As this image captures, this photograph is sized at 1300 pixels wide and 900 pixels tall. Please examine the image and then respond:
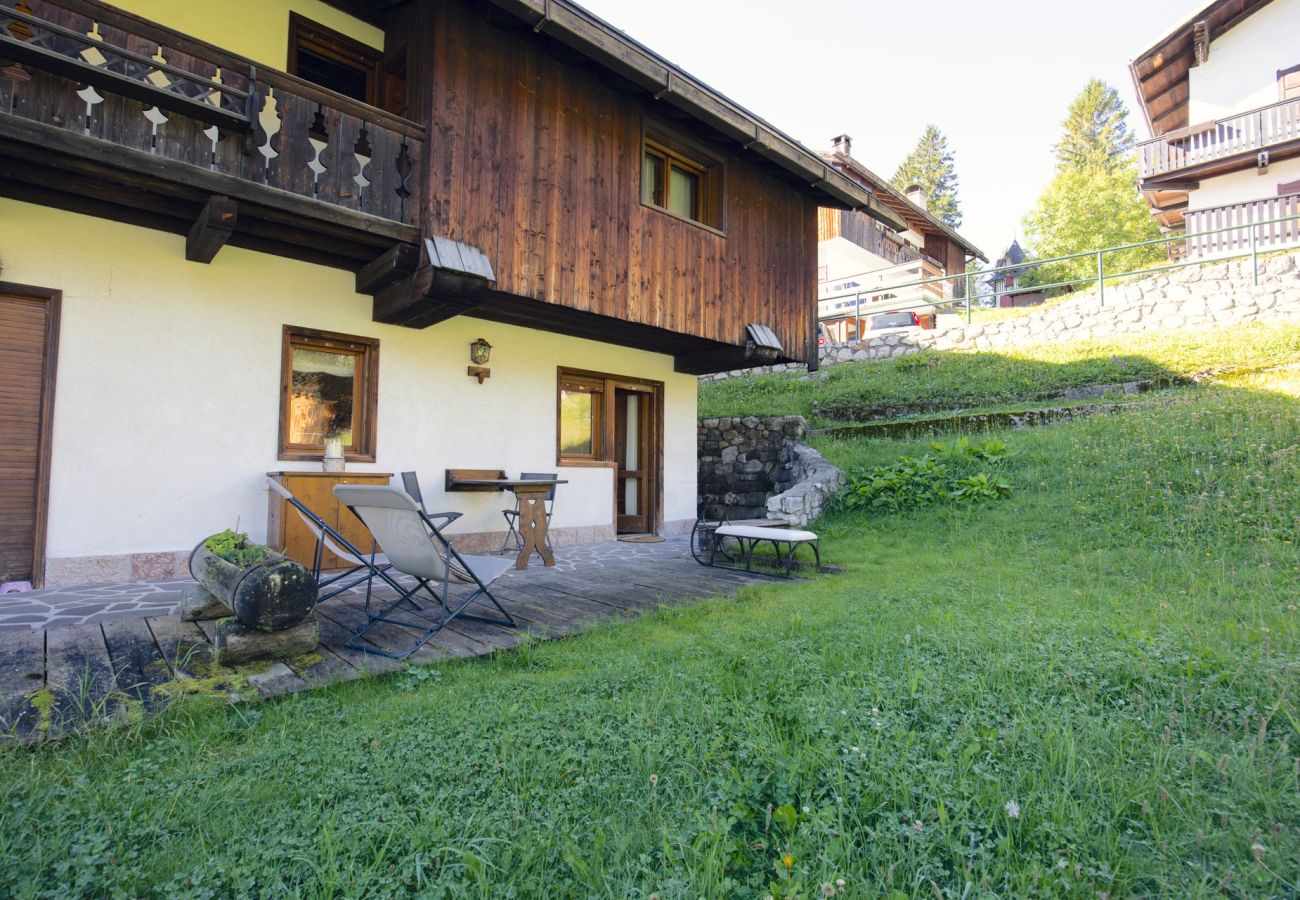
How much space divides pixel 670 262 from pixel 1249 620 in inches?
231

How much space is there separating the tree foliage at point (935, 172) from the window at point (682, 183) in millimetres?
40863

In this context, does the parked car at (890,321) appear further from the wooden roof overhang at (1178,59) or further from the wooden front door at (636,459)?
the wooden front door at (636,459)

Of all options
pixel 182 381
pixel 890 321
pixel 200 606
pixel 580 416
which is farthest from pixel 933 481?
pixel 890 321

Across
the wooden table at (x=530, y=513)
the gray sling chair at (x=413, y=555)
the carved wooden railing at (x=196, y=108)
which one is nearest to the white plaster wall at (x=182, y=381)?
the wooden table at (x=530, y=513)

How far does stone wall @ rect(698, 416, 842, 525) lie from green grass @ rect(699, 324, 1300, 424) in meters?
1.33

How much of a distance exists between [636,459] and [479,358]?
3074 mm

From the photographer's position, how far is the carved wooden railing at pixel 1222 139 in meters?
15.4

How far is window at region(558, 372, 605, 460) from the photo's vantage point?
8.16 metres

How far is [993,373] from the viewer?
39.4 ft

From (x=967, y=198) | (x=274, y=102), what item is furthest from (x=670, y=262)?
(x=967, y=198)

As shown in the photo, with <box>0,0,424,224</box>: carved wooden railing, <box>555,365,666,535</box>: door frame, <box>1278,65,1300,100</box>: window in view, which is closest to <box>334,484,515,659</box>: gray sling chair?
<box>0,0,424,224</box>: carved wooden railing

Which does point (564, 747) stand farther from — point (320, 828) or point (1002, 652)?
point (1002, 652)

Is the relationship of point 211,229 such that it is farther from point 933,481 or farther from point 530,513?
point 933,481

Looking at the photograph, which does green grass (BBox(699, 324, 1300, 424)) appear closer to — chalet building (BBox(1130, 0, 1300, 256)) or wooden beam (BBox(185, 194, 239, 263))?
chalet building (BBox(1130, 0, 1300, 256))
